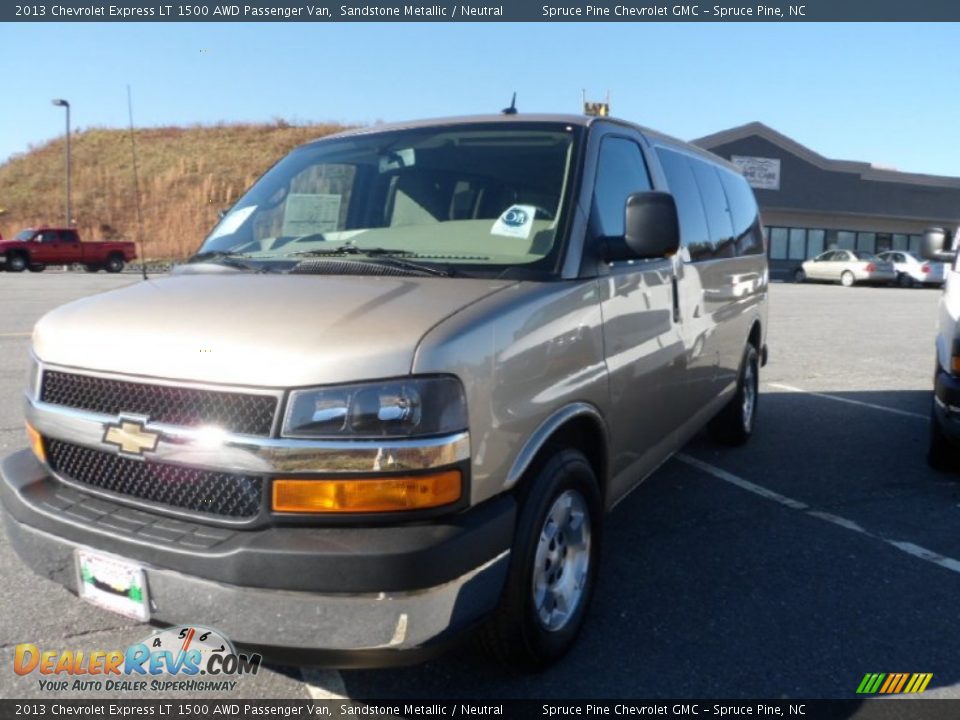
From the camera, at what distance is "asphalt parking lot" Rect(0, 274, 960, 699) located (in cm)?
295

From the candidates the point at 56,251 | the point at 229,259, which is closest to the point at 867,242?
the point at 56,251

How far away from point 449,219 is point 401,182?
1.44 feet

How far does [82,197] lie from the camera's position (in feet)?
177

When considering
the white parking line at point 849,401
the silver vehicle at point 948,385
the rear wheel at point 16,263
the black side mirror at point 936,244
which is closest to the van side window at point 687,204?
the silver vehicle at point 948,385

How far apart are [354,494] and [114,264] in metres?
36.3

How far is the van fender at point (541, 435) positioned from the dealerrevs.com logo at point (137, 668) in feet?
3.51

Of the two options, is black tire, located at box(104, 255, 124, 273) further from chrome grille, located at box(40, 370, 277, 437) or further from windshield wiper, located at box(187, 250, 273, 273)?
chrome grille, located at box(40, 370, 277, 437)

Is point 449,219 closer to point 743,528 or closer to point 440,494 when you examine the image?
point 440,494

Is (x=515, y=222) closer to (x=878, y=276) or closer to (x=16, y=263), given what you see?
(x=878, y=276)

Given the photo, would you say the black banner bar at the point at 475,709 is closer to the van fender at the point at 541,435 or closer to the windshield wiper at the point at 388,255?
the van fender at the point at 541,435

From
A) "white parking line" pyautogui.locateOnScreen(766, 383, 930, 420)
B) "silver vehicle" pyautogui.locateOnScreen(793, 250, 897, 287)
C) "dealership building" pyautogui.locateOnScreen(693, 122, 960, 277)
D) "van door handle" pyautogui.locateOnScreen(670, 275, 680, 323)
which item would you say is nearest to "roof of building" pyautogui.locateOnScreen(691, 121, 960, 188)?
"dealership building" pyautogui.locateOnScreen(693, 122, 960, 277)

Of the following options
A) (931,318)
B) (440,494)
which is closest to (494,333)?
(440,494)

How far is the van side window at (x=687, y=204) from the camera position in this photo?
445 centimetres

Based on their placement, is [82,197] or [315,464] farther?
[82,197]
